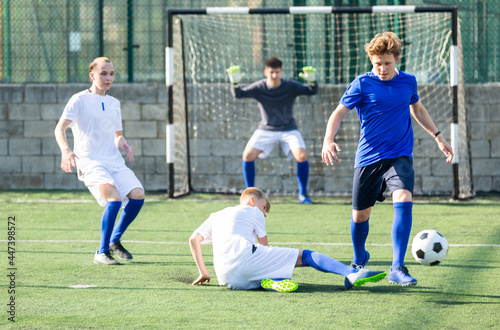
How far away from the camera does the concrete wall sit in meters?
11.8

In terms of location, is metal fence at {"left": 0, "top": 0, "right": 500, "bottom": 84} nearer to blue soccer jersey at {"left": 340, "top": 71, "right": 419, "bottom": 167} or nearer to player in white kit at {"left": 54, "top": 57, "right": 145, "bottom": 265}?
player in white kit at {"left": 54, "top": 57, "right": 145, "bottom": 265}

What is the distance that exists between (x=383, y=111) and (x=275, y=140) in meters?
5.33

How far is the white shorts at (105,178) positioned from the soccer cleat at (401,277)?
2.36 metres

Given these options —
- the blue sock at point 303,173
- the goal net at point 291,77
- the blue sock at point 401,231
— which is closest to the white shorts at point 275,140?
the blue sock at point 303,173

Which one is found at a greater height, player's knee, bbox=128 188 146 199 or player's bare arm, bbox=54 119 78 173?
player's bare arm, bbox=54 119 78 173

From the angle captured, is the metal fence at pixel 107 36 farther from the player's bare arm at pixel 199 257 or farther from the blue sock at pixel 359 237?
the player's bare arm at pixel 199 257

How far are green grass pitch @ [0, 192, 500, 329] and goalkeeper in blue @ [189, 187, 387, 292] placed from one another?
0.26ft

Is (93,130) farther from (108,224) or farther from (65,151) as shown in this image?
(108,224)

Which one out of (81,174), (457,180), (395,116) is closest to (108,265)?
(81,174)

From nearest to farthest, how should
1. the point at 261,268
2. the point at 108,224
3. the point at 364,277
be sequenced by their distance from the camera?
the point at 364,277 < the point at 261,268 < the point at 108,224

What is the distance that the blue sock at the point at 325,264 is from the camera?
16.7 ft

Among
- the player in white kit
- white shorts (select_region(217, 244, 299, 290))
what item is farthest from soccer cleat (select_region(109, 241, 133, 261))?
white shorts (select_region(217, 244, 299, 290))

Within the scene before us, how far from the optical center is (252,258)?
16.6 ft

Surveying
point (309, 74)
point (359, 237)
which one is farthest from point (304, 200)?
point (359, 237)
